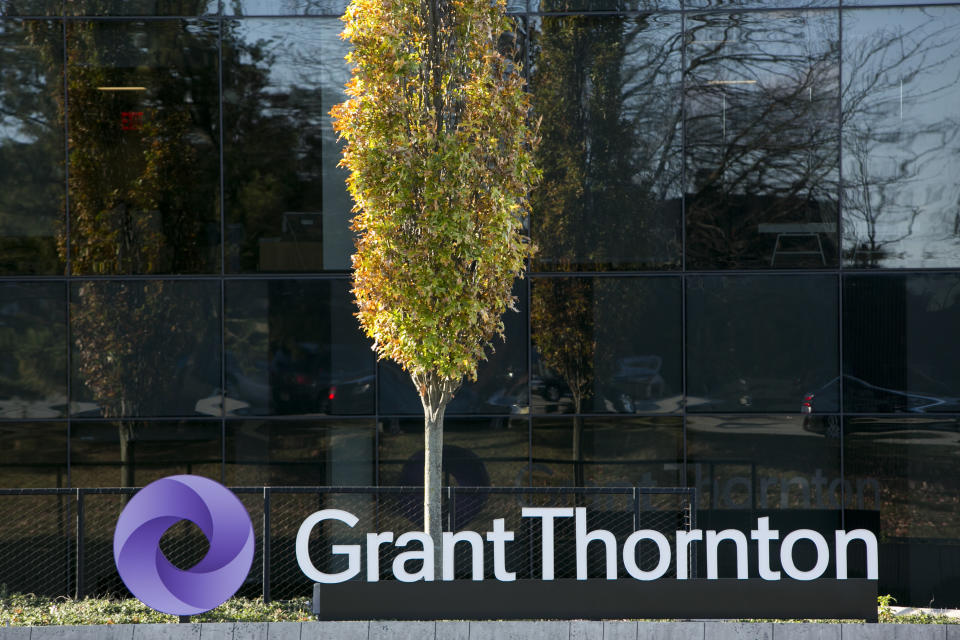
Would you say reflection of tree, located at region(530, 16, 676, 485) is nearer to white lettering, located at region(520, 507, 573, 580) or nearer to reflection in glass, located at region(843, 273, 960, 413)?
white lettering, located at region(520, 507, 573, 580)

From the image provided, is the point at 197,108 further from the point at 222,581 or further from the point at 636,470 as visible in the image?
the point at 636,470

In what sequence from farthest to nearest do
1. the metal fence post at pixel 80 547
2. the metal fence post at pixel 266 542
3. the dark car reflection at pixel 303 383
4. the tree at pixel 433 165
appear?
the dark car reflection at pixel 303 383, the metal fence post at pixel 80 547, the metal fence post at pixel 266 542, the tree at pixel 433 165

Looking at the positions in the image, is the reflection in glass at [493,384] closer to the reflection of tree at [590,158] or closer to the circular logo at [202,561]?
the reflection of tree at [590,158]

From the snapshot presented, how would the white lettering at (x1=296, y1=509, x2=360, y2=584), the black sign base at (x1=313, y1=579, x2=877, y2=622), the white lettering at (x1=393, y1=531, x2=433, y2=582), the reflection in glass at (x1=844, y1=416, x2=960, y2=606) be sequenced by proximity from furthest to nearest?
the reflection in glass at (x1=844, y1=416, x2=960, y2=606)
the white lettering at (x1=393, y1=531, x2=433, y2=582)
the white lettering at (x1=296, y1=509, x2=360, y2=584)
the black sign base at (x1=313, y1=579, x2=877, y2=622)

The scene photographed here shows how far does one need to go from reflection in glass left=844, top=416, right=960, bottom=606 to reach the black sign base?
283 cm

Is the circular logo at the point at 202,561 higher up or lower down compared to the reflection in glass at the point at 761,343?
lower down

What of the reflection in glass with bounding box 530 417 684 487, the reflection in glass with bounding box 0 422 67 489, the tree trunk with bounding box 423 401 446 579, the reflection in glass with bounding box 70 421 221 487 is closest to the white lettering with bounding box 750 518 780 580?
the reflection in glass with bounding box 530 417 684 487

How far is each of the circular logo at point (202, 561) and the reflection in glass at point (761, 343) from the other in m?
5.35

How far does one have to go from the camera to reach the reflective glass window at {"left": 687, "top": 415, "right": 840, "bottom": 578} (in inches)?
422

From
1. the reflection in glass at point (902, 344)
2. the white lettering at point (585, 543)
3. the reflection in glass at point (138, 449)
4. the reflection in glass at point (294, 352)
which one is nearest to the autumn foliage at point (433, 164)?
the white lettering at point (585, 543)

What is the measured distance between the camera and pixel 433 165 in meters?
8.22

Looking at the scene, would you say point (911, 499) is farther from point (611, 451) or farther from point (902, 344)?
point (611, 451)

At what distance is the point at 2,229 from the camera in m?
11.0

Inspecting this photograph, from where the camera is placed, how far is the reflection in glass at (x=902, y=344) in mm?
10672
